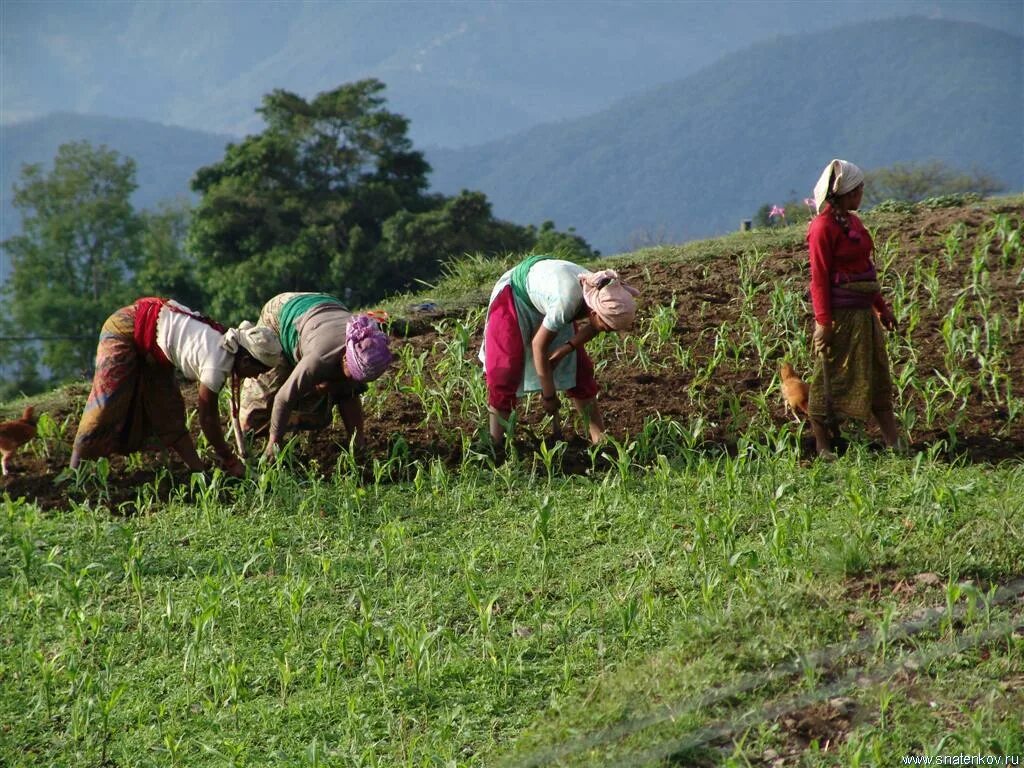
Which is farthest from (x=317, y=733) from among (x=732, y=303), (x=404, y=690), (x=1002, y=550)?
(x=732, y=303)

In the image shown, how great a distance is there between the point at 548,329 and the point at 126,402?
2288 millimetres

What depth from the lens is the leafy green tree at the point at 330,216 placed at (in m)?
31.3

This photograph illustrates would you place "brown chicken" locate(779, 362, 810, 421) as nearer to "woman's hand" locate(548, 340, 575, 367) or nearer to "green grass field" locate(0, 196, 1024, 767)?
"green grass field" locate(0, 196, 1024, 767)

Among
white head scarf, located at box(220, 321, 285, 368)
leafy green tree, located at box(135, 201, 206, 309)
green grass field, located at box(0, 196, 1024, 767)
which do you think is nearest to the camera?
green grass field, located at box(0, 196, 1024, 767)

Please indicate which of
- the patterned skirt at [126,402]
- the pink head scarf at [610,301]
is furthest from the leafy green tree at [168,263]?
the pink head scarf at [610,301]

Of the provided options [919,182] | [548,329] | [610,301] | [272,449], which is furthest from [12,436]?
[919,182]

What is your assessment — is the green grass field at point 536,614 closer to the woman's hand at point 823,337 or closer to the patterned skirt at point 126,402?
the patterned skirt at point 126,402

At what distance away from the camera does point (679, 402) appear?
7.25 metres

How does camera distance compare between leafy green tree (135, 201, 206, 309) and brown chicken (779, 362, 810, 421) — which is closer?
brown chicken (779, 362, 810, 421)

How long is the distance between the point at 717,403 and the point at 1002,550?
2637mm

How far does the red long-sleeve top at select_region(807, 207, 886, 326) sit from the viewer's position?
19.8ft

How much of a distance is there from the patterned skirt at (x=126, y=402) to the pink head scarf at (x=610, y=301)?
2.34 m

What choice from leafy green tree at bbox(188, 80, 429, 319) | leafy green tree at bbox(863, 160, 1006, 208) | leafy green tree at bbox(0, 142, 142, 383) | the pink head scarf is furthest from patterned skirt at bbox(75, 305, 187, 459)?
leafy green tree at bbox(0, 142, 142, 383)

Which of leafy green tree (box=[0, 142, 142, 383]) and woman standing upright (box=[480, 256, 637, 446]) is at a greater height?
leafy green tree (box=[0, 142, 142, 383])
